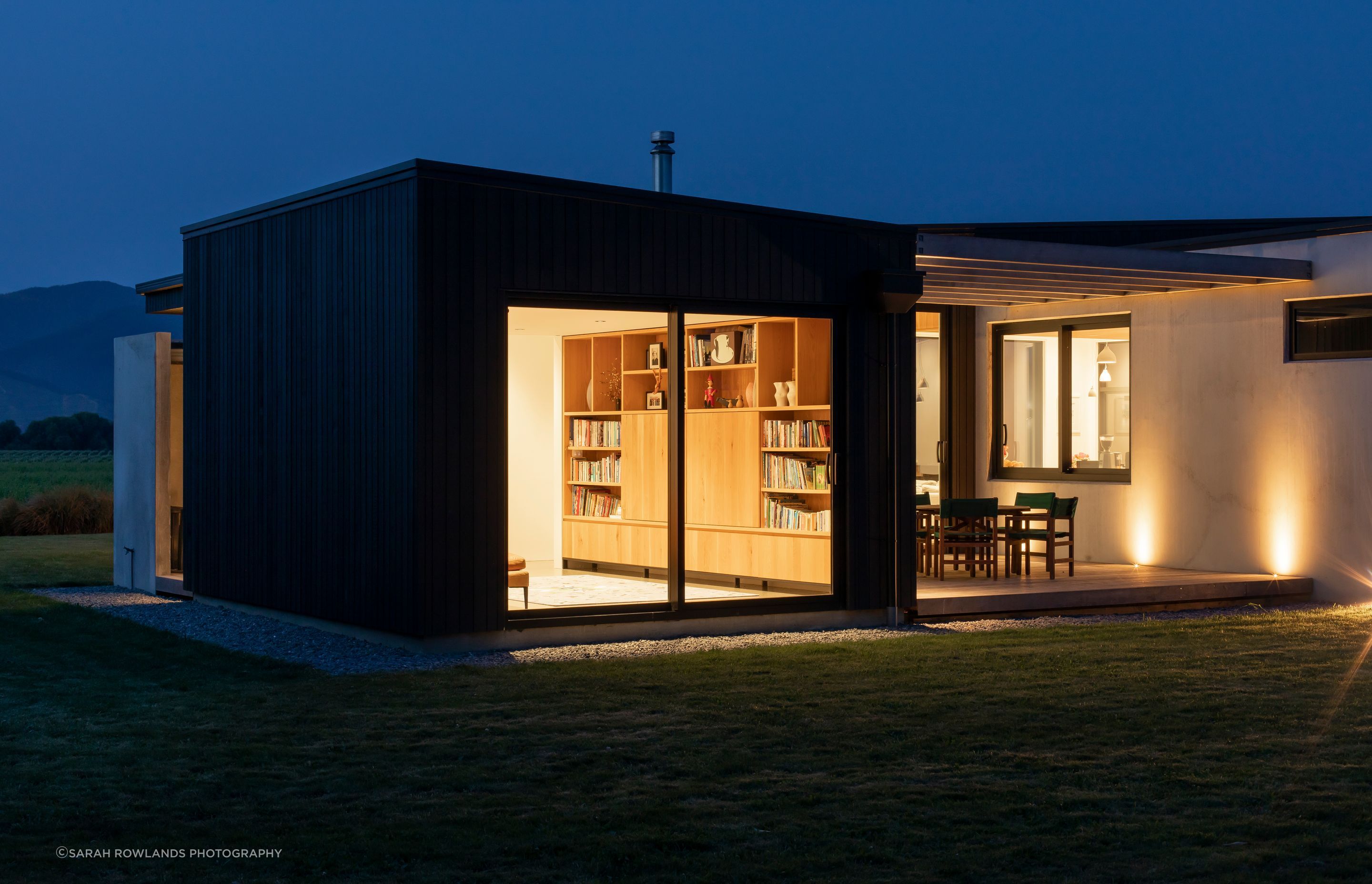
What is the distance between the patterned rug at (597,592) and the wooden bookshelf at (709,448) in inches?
12.3

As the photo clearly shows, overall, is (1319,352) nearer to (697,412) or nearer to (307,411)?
(697,412)

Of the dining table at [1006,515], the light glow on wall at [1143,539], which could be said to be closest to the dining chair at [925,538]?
the dining table at [1006,515]

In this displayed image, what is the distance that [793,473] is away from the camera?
11.7 m

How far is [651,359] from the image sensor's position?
13.2 m

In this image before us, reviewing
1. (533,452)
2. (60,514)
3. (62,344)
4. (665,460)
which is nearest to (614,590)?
(665,460)

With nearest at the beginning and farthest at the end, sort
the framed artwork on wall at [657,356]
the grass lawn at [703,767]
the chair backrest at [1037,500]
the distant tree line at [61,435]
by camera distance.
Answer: the grass lawn at [703,767]
the framed artwork on wall at [657,356]
the chair backrest at [1037,500]
the distant tree line at [61,435]

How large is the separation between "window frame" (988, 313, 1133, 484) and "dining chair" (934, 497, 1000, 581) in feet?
6.57

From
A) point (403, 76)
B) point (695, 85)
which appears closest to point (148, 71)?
point (403, 76)

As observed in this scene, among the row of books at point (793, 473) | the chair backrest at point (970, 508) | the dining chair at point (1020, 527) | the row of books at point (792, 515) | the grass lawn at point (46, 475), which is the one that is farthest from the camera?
the grass lawn at point (46, 475)

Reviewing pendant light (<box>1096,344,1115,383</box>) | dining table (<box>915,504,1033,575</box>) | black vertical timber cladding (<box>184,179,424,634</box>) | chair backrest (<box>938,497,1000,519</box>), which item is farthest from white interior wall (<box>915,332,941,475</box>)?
black vertical timber cladding (<box>184,179,424,634</box>)

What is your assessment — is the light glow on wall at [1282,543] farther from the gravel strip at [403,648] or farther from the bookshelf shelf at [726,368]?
the bookshelf shelf at [726,368]

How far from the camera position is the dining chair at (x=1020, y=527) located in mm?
12922

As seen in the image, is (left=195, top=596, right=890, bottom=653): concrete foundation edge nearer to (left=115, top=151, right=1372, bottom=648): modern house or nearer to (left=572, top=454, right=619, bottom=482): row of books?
(left=115, top=151, right=1372, bottom=648): modern house

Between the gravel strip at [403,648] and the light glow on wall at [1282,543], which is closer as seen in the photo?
the gravel strip at [403,648]
